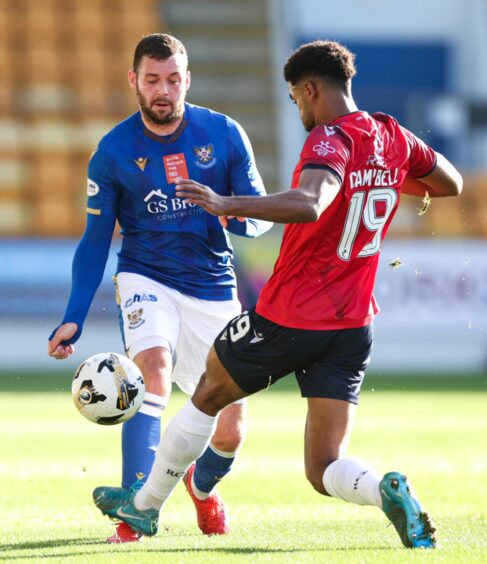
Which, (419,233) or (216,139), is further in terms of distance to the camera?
(419,233)

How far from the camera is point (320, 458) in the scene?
554 centimetres

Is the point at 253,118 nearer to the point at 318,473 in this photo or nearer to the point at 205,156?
the point at 205,156

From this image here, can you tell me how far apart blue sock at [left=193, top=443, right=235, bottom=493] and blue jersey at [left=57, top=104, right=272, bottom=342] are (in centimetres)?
78

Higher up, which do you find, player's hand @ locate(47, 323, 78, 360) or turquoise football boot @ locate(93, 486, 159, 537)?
player's hand @ locate(47, 323, 78, 360)

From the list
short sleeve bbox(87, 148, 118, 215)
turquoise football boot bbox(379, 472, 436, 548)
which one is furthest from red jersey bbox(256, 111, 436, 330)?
short sleeve bbox(87, 148, 118, 215)

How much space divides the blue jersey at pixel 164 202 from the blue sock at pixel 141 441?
57cm

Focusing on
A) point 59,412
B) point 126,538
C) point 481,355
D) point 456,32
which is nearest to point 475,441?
point 59,412

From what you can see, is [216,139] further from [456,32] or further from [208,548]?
[456,32]

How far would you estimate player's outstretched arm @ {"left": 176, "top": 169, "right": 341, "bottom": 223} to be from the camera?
4.95 metres

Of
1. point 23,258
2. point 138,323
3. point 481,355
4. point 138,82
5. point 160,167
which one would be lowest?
point 481,355

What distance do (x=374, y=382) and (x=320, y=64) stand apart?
12.4m

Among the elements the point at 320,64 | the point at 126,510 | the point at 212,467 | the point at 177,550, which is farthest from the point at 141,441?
the point at 320,64

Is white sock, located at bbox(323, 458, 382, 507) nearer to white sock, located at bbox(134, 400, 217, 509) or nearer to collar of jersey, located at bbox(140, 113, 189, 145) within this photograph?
white sock, located at bbox(134, 400, 217, 509)

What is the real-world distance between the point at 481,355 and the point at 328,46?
14791mm
